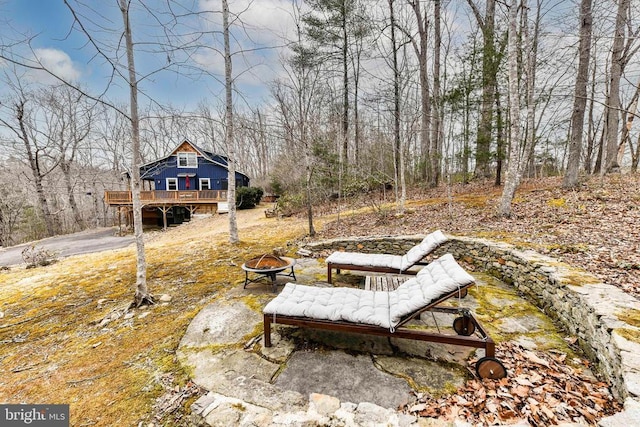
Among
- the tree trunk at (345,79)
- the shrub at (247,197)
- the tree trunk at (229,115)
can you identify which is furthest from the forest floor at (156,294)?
the shrub at (247,197)

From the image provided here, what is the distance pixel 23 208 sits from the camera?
59.8 feet

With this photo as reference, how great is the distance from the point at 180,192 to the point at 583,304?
63.0ft

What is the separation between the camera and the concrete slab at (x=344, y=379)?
6.54ft

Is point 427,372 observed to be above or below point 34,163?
below

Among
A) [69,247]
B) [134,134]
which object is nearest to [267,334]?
[134,134]

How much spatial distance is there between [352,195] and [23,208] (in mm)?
22864

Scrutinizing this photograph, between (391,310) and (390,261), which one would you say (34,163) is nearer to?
(390,261)

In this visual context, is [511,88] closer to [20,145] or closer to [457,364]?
[457,364]

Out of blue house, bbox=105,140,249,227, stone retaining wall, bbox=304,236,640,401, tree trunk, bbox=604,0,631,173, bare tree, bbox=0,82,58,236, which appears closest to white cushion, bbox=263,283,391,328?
stone retaining wall, bbox=304,236,640,401

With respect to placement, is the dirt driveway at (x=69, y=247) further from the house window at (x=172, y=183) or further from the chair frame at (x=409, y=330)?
the chair frame at (x=409, y=330)

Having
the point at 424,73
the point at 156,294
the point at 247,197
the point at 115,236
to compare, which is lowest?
the point at 115,236

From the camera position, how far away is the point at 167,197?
17.1m

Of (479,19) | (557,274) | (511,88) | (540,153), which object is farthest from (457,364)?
(540,153)

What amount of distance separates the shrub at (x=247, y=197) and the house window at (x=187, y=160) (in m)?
4.60
